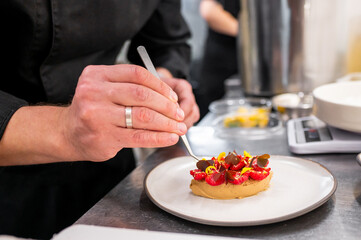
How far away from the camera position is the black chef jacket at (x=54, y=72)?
114 centimetres

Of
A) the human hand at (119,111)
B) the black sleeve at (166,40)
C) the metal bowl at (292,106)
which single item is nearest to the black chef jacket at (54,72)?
the black sleeve at (166,40)

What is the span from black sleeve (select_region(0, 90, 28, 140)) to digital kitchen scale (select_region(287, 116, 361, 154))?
0.69 metres

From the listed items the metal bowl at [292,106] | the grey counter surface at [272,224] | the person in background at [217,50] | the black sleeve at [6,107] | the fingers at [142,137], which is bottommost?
the person in background at [217,50]

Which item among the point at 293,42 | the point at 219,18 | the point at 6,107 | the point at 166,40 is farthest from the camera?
the point at 219,18

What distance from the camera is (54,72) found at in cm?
121

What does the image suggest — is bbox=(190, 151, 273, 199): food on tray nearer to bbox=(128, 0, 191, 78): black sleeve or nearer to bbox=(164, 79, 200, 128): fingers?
bbox=(164, 79, 200, 128): fingers

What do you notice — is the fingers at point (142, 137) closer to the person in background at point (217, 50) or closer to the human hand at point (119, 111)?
the human hand at point (119, 111)

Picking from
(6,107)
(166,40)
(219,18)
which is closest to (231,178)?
(6,107)

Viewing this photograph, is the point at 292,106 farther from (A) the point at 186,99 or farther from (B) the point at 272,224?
(B) the point at 272,224

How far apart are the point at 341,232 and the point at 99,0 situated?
93 cm

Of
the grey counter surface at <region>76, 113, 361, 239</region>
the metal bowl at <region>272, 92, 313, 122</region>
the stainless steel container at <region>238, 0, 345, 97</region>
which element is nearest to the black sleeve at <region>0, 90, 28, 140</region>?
the grey counter surface at <region>76, 113, 361, 239</region>

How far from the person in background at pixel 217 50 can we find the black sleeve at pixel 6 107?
8.03 ft

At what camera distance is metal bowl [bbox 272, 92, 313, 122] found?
140cm

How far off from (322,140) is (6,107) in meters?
0.78
